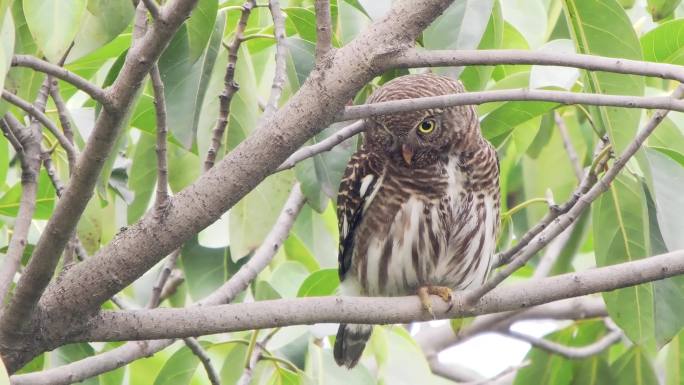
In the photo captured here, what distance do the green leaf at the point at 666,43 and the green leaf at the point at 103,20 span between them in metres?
1.65

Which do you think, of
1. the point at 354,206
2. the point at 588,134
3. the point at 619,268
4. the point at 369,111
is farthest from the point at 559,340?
the point at 369,111

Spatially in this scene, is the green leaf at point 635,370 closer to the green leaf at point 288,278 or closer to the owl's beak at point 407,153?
the owl's beak at point 407,153

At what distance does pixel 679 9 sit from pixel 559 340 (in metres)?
1.66

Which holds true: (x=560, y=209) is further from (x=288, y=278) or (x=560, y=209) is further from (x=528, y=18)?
(x=288, y=278)

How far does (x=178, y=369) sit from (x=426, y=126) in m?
1.22

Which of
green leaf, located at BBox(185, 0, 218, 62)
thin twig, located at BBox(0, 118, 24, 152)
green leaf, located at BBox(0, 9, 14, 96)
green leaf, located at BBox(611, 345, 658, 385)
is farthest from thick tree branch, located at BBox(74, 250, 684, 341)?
green leaf, located at BBox(611, 345, 658, 385)

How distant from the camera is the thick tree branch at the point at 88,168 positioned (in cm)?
213

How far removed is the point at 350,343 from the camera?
409 cm

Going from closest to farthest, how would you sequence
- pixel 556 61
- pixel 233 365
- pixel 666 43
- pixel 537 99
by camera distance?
pixel 556 61 → pixel 537 99 → pixel 666 43 → pixel 233 365

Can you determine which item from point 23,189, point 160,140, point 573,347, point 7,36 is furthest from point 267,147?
point 573,347

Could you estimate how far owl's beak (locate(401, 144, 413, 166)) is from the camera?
3764 mm

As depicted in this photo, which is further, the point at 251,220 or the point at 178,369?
the point at 178,369

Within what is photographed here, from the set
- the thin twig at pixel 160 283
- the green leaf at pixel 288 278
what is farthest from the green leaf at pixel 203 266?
the thin twig at pixel 160 283

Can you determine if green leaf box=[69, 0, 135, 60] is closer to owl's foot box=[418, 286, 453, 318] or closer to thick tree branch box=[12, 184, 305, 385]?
thick tree branch box=[12, 184, 305, 385]
